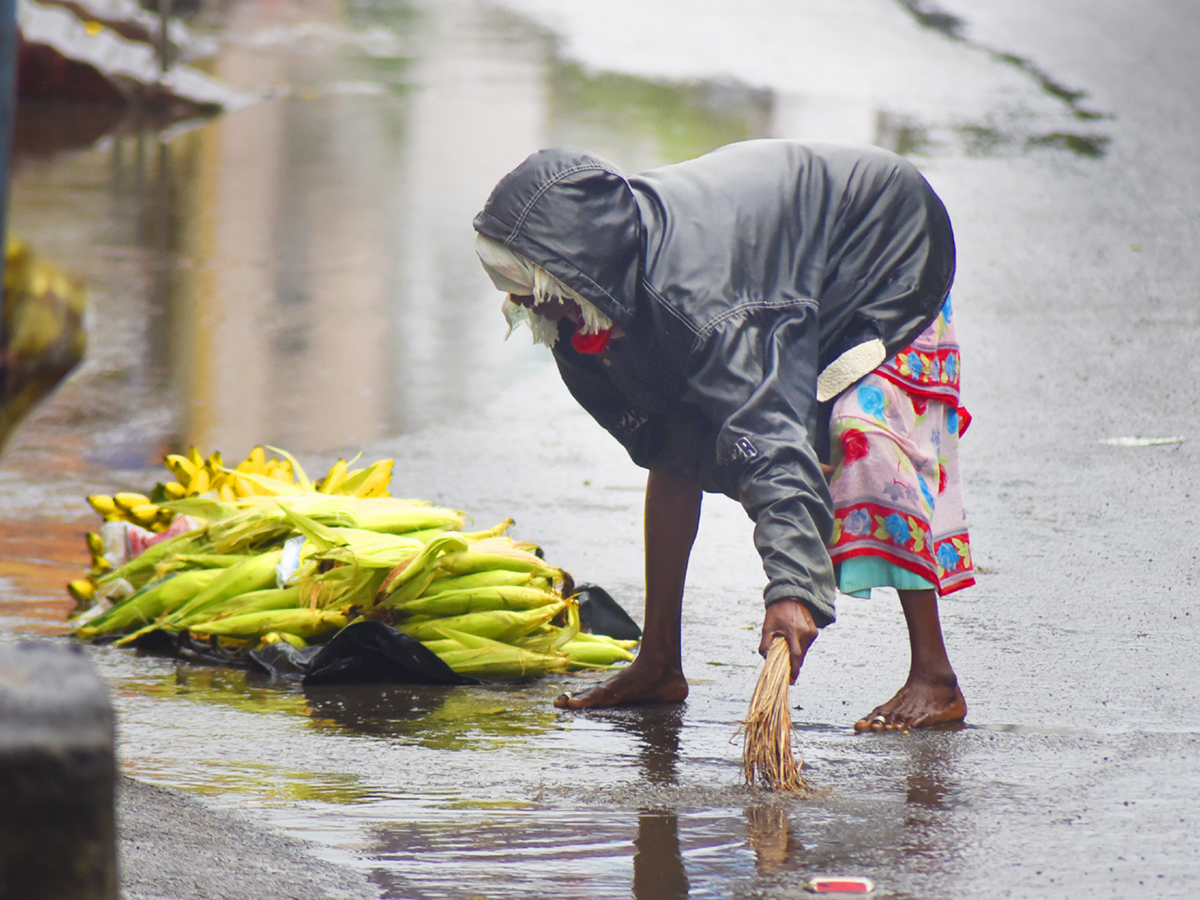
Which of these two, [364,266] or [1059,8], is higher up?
[1059,8]

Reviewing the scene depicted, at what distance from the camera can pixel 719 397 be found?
351 centimetres

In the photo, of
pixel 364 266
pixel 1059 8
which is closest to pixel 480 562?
pixel 364 266

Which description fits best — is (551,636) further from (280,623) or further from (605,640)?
(280,623)

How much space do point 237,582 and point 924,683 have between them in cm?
207

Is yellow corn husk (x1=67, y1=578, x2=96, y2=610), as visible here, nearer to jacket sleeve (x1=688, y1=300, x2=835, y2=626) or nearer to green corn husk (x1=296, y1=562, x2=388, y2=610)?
green corn husk (x1=296, y1=562, x2=388, y2=610)

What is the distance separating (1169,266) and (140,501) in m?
7.26

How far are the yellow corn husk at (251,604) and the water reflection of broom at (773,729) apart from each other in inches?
67.3

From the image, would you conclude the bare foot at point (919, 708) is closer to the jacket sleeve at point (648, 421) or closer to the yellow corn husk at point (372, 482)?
the jacket sleeve at point (648, 421)

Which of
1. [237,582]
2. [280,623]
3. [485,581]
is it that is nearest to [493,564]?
[485,581]

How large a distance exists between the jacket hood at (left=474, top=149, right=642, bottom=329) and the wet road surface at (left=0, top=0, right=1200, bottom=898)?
114 cm

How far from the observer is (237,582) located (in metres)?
4.72

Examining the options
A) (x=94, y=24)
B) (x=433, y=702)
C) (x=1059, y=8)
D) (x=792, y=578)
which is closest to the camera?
(x=792, y=578)

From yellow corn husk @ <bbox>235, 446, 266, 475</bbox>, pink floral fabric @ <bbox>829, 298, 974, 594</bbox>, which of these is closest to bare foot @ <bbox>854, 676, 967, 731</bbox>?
pink floral fabric @ <bbox>829, 298, 974, 594</bbox>

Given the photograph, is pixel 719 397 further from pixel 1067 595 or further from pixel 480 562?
pixel 1067 595
